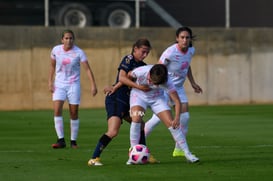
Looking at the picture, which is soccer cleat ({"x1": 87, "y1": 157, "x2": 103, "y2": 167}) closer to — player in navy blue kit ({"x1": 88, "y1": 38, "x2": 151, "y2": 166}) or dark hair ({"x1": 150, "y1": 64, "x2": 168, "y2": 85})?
player in navy blue kit ({"x1": 88, "y1": 38, "x2": 151, "y2": 166})

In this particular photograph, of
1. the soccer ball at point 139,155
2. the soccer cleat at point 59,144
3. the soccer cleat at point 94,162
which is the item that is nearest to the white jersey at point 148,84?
the soccer ball at point 139,155

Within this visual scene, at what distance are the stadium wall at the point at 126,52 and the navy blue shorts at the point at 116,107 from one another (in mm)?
16373

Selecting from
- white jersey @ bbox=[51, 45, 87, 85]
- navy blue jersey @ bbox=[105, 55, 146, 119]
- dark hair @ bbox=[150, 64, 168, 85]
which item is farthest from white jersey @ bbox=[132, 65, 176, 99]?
white jersey @ bbox=[51, 45, 87, 85]

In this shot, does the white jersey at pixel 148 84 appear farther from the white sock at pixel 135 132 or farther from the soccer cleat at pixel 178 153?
the soccer cleat at pixel 178 153

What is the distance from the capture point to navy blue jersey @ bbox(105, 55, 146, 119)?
13578 mm

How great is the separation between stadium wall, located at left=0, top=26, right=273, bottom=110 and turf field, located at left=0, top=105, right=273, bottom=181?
4.07 meters

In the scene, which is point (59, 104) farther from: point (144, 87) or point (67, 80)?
point (144, 87)

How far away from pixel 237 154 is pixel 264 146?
160 cm

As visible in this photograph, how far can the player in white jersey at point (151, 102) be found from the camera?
1314 cm

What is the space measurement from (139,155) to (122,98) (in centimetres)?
93

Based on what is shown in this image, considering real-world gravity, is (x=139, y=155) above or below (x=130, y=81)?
below

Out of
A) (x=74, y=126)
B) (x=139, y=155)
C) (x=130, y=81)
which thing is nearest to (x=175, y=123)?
(x=139, y=155)

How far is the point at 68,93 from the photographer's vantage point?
1723cm

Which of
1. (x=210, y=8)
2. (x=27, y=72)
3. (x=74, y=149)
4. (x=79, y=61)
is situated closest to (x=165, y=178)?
(x=74, y=149)
